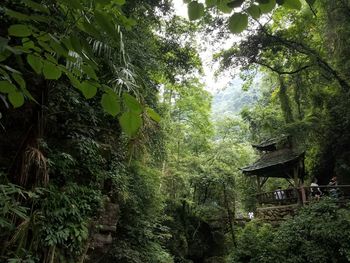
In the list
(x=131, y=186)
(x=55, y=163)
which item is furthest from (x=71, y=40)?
(x=131, y=186)

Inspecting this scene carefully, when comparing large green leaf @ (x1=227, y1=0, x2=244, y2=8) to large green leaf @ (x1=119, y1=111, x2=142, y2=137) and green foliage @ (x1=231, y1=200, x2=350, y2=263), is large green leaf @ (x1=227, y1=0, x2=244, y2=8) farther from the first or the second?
green foliage @ (x1=231, y1=200, x2=350, y2=263)

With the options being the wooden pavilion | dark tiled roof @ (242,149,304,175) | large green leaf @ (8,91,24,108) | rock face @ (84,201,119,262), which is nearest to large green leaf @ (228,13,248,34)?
large green leaf @ (8,91,24,108)

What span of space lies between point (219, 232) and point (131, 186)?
969cm

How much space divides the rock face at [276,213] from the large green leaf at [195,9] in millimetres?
11760

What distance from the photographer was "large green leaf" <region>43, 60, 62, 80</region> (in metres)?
1.17

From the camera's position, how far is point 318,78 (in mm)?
13234

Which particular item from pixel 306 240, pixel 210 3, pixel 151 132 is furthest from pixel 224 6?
pixel 306 240

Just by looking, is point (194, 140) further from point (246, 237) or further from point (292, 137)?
point (246, 237)

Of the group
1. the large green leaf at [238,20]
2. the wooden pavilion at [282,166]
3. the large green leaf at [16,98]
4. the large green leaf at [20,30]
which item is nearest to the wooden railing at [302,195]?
the wooden pavilion at [282,166]

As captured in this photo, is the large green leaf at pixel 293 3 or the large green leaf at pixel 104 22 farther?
the large green leaf at pixel 293 3

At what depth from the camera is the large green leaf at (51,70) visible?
3.84 ft

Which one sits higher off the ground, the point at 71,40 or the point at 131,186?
the point at 131,186

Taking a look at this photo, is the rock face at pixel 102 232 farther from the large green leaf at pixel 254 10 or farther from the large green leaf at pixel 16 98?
the large green leaf at pixel 254 10

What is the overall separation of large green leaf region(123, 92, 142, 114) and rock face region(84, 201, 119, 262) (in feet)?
16.0
